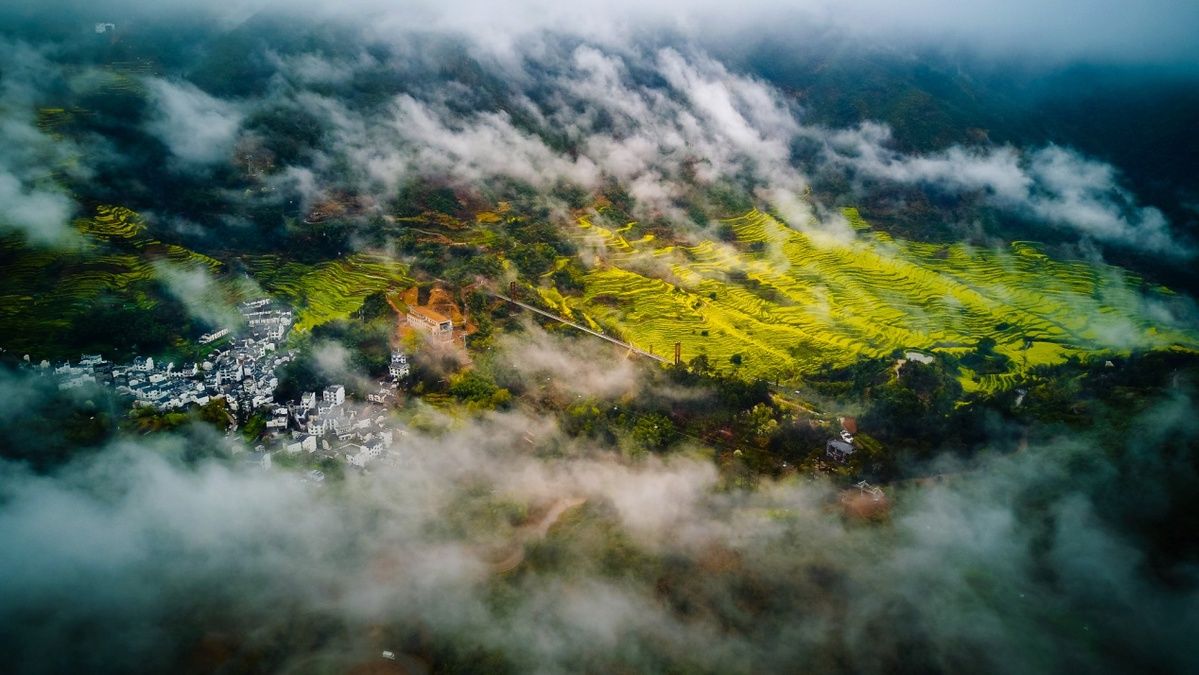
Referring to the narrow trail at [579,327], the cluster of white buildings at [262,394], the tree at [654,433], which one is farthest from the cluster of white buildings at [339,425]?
the tree at [654,433]

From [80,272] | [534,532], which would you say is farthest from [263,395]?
[534,532]

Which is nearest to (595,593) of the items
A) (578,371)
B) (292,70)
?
(578,371)

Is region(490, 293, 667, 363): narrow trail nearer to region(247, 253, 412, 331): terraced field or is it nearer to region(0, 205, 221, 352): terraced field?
region(247, 253, 412, 331): terraced field

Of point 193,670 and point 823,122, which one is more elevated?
point 823,122

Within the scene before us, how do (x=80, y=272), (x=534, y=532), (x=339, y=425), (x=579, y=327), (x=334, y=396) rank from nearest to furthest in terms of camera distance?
(x=534, y=532), (x=339, y=425), (x=334, y=396), (x=80, y=272), (x=579, y=327)

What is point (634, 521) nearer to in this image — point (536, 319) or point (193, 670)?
point (193, 670)

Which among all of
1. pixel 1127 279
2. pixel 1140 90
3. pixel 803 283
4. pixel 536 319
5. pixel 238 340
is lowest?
pixel 238 340

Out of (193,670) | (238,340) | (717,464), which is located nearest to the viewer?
(193,670)

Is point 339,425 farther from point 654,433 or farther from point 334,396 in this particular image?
point 654,433
